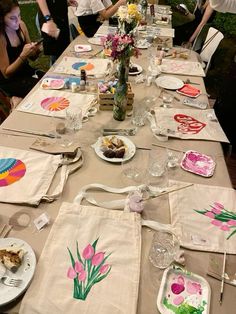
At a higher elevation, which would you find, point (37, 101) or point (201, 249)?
point (37, 101)

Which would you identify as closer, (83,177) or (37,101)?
(83,177)

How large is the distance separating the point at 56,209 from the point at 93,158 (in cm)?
35

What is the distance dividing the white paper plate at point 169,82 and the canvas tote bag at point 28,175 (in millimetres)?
1003

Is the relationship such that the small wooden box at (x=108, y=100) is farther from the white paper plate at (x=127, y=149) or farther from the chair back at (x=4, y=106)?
the chair back at (x=4, y=106)

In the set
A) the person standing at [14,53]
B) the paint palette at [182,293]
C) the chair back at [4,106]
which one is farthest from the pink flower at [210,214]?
the person standing at [14,53]

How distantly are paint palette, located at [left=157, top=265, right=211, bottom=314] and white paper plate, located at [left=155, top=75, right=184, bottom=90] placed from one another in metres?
1.35

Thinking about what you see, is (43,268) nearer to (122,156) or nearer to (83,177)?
(83,177)

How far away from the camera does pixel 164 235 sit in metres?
1.03

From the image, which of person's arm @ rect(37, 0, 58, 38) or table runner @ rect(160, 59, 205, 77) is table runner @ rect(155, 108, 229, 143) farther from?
person's arm @ rect(37, 0, 58, 38)

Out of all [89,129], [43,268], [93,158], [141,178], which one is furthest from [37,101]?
[43,268]

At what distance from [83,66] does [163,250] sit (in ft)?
5.14

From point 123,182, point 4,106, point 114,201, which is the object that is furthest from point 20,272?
point 4,106

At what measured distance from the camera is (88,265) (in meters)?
0.93

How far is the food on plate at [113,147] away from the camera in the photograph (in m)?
1.36
